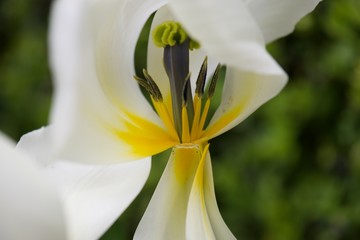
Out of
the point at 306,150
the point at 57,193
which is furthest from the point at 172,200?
the point at 306,150

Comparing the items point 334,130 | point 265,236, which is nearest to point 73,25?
point 334,130

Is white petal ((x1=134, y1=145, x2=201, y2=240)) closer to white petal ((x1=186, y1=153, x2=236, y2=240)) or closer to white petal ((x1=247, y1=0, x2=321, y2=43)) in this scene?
white petal ((x1=186, y1=153, x2=236, y2=240))


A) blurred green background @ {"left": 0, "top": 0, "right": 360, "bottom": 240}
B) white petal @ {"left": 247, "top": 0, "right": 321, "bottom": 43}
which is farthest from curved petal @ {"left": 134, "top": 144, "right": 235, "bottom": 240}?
blurred green background @ {"left": 0, "top": 0, "right": 360, "bottom": 240}

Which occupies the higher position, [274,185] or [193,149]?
[193,149]

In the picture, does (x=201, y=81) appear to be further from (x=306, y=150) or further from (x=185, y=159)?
(x=306, y=150)

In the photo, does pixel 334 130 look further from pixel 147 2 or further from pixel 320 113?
pixel 147 2
